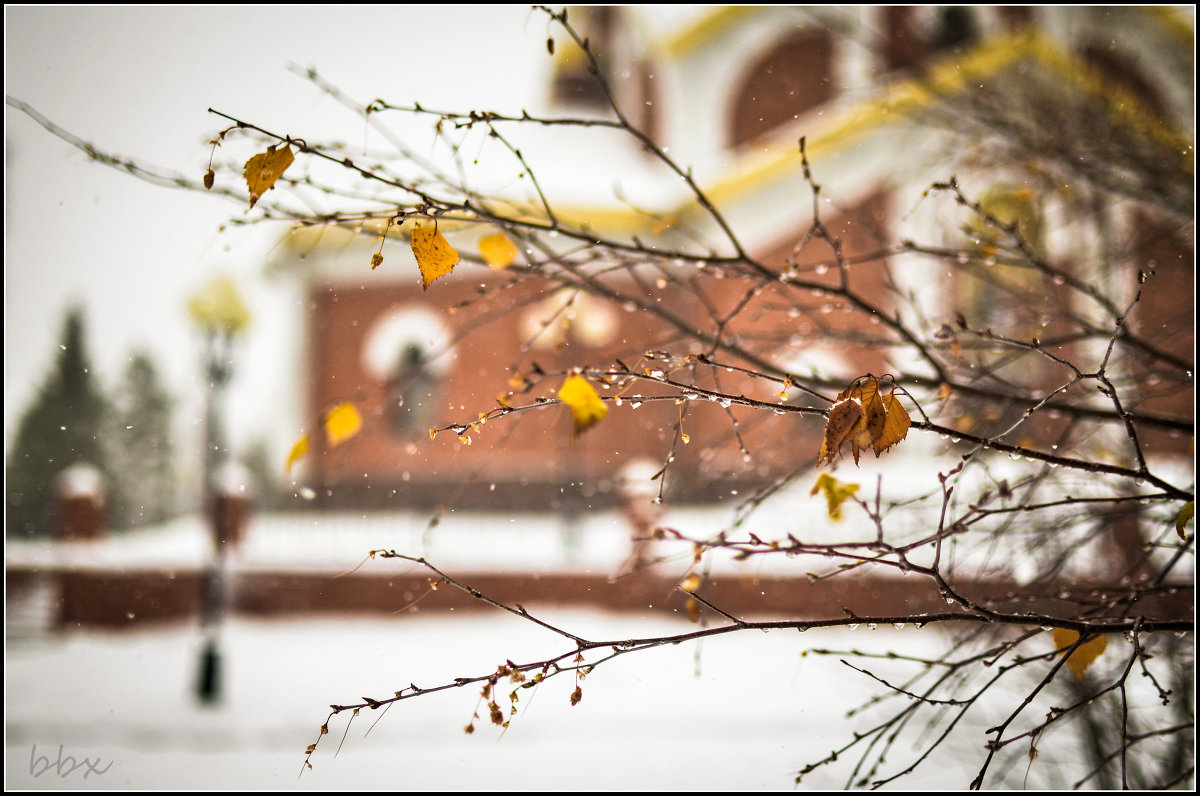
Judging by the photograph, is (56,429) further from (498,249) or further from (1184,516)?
(1184,516)

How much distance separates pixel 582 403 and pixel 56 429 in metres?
1.72

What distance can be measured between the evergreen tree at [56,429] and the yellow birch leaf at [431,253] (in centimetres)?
136

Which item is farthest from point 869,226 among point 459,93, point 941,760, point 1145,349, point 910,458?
point 910,458

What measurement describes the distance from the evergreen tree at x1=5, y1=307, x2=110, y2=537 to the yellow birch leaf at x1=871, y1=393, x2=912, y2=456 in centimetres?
200

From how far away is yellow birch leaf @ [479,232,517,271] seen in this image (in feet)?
4.30

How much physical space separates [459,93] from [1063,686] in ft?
7.73

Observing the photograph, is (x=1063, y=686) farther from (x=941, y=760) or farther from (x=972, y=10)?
(x=972, y=10)

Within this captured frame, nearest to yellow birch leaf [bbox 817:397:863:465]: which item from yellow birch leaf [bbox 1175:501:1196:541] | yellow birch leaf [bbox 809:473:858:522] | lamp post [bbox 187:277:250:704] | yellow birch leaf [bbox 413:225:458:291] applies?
yellow birch leaf [bbox 809:473:858:522]

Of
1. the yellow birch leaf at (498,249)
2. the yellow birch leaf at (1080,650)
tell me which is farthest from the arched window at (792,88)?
the yellow birch leaf at (1080,650)

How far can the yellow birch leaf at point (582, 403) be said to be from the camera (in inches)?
37.2

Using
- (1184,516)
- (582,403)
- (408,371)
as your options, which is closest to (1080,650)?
(1184,516)

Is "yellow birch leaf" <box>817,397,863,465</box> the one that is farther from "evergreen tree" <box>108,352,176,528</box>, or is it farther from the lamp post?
"evergreen tree" <box>108,352,176,528</box>

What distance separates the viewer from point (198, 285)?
2.31 m

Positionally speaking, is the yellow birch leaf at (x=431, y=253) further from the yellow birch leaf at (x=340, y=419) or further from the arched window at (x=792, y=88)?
the arched window at (x=792, y=88)
